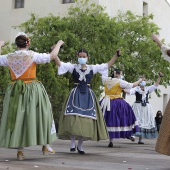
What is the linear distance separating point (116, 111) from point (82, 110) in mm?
2964

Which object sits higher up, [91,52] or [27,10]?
[27,10]

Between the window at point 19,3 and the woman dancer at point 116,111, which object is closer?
the woman dancer at point 116,111

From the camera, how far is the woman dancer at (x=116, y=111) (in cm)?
1087

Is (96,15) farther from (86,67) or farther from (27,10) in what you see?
(86,67)

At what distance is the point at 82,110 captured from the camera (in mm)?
8156

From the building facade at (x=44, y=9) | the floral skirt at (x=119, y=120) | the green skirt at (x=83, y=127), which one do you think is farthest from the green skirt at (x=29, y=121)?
the building facade at (x=44, y=9)

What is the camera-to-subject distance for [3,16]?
96.1 ft

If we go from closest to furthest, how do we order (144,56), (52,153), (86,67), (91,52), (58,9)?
1. (52,153)
2. (86,67)
3. (91,52)
4. (144,56)
5. (58,9)

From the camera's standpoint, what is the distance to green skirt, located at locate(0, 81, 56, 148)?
22.1ft

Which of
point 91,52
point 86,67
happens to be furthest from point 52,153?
point 91,52

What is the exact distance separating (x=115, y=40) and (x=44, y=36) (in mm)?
2871

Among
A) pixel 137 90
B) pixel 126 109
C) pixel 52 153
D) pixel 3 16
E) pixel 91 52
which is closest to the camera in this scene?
pixel 52 153

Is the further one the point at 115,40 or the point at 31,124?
the point at 115,40

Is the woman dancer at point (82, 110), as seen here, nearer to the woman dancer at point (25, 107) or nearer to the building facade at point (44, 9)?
the woman dancer at point (25, 107)
